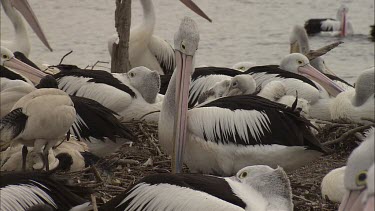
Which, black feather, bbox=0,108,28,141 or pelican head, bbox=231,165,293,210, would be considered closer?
pelican head, bbox=231,165,293,210

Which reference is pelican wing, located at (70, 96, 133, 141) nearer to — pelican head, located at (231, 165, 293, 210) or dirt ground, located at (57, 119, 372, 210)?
dirt ground, located at (57, 119, 372, 210)

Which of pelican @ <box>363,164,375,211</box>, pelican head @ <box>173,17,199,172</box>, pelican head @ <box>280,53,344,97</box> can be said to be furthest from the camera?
pelican head @ <box>280,53,344,97</box>

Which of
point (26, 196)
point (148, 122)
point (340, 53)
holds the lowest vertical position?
point (340, 53)

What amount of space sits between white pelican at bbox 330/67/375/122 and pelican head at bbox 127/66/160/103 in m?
1.43

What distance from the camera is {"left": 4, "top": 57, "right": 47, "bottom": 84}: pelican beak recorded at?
725cm

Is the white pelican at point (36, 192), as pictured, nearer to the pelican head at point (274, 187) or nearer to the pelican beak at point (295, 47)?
the pelican head at point (274, 187)

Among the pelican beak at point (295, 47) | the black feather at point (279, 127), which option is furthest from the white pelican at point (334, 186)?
the pelican beak at point (295, 47)

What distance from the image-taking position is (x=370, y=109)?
7.18 metres

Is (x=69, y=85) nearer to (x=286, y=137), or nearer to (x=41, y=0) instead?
(x=286, y=137)

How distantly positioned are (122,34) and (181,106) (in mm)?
2757

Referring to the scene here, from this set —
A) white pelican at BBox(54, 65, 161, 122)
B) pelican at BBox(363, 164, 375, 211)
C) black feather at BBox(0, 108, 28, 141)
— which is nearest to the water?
white pelican at BBox(54, 65, 161, 122)

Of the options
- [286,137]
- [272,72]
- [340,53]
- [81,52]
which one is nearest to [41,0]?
[81,52]

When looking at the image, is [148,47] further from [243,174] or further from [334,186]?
[243,174]

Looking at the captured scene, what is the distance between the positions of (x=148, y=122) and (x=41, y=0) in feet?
54.9
